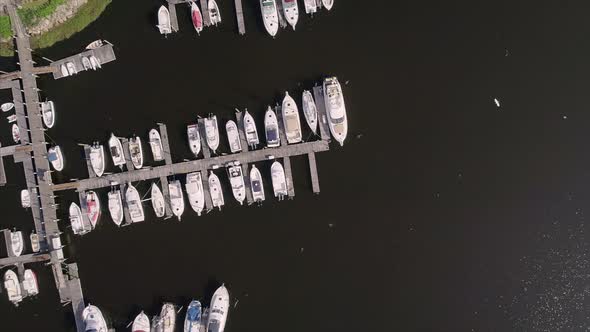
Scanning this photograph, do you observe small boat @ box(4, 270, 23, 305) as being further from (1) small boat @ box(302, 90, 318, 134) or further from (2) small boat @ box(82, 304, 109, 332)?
(1) small boat @ box(302, 90, 318, 134)

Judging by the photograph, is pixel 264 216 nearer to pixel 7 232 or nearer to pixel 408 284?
pixel 408 284

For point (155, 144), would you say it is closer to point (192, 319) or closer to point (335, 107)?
point (192, 319)

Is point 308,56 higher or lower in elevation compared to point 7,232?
higher

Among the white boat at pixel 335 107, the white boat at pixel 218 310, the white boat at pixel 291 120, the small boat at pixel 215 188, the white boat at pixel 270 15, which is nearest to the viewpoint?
the white boat at pixel 335 107

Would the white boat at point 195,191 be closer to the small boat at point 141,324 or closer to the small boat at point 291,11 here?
the small boat at point 141,324

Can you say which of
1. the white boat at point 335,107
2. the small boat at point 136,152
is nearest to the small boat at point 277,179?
the white boat at point 335,107

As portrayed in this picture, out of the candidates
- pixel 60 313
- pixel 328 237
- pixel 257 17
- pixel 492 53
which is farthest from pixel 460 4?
pixel 60 313
